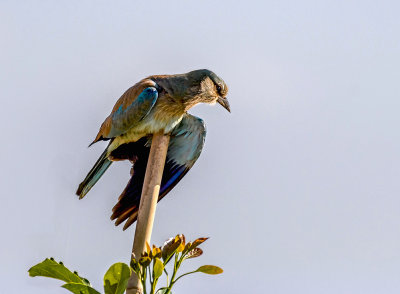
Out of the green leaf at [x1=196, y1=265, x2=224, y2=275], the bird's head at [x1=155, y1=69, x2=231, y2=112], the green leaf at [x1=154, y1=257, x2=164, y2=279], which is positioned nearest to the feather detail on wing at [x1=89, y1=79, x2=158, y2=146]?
the bird's head at [x1=155, y1=69, x2=231, y2=112]

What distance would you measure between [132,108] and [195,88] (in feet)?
1.77

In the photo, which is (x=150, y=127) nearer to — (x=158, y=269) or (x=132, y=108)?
(x=132, y=108)

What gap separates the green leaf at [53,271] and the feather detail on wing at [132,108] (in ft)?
7.63

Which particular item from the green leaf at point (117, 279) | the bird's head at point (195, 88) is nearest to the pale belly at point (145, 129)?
the bird's head at point (195, 88)

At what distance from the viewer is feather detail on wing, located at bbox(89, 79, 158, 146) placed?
631 centimetres

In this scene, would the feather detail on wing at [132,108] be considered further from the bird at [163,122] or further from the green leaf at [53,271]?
the green leaf at [53,271]

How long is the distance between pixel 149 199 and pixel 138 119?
4.73 ft

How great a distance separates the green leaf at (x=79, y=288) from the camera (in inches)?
160

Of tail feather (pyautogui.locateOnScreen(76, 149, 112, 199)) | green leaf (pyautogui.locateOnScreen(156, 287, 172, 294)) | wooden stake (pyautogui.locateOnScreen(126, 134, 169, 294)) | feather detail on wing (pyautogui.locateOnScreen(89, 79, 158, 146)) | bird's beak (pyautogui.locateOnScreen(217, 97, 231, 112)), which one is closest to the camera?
green leaf (pyautogui.locateOnScreen(156, 287, 172, 294))

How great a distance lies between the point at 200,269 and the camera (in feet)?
14.1

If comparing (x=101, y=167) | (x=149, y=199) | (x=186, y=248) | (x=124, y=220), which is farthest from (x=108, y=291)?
(x=101, y=167)

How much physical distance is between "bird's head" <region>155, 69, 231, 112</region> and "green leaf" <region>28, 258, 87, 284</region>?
2.51m

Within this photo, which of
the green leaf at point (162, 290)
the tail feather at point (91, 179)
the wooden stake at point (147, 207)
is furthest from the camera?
the tail feather at point (91, 179)

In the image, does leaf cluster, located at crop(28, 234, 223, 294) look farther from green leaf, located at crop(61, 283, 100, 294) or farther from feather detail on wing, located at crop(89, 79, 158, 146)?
feather detail on wing, located at crop(89, 79, 158, 146)
